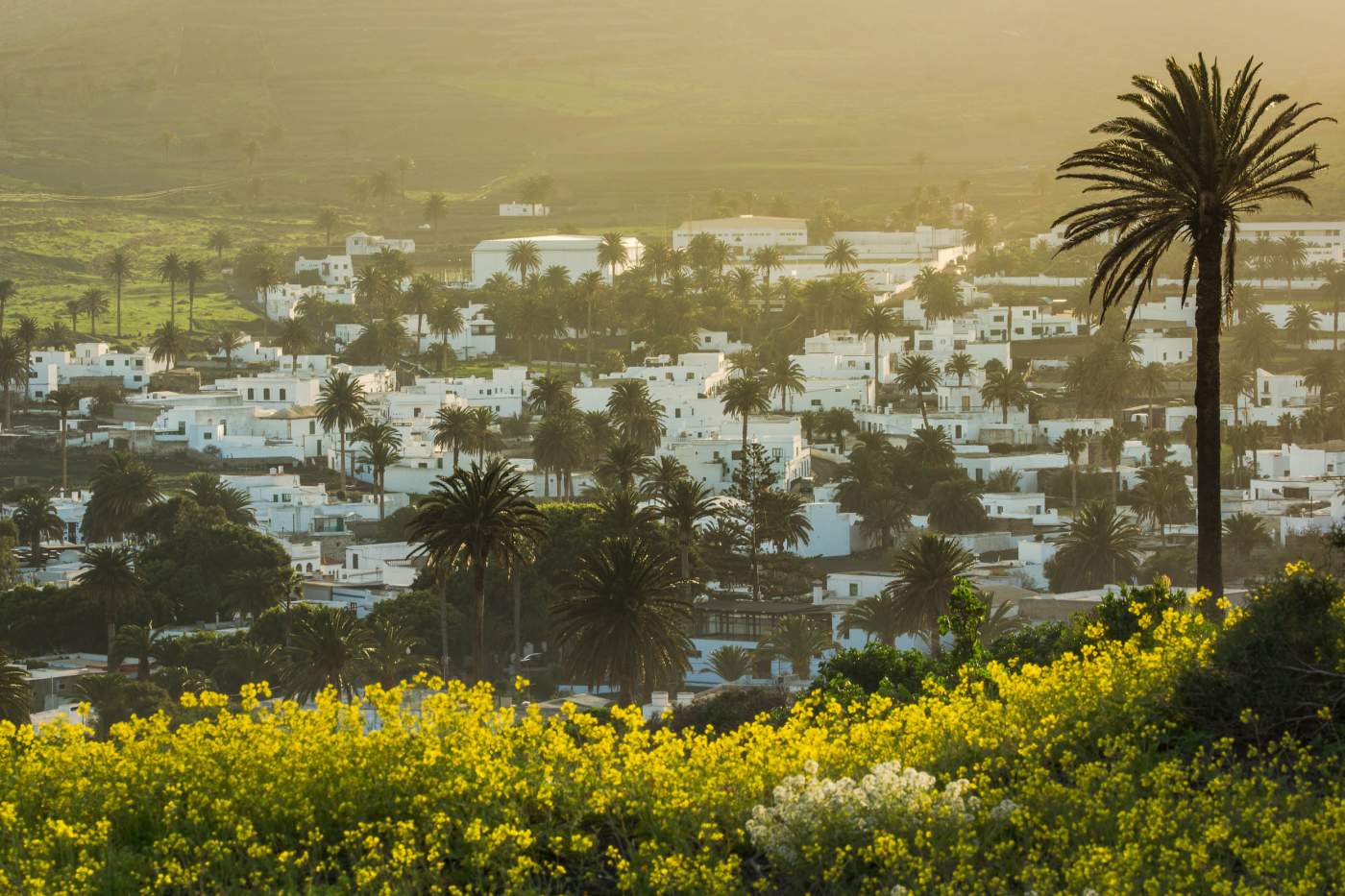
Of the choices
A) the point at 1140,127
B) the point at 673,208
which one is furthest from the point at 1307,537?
the point at 673,208

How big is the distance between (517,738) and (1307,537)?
56044 mm

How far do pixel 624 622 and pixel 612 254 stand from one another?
83.3m

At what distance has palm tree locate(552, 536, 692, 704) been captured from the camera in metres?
46.1

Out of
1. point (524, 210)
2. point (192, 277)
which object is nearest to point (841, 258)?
point (192, 277)

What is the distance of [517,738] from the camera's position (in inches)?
664

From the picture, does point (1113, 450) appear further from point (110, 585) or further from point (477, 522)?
point (477, 522)

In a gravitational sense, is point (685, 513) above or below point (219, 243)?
below

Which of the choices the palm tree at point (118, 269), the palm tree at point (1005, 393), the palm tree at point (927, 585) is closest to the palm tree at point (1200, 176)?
the palm tree at point (927, 585)

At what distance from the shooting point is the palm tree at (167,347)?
107 meters

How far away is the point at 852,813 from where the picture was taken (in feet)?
49.2

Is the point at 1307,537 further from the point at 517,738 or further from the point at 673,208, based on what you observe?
the point at 673,208

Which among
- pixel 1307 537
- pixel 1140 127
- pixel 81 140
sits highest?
pixel 81 140

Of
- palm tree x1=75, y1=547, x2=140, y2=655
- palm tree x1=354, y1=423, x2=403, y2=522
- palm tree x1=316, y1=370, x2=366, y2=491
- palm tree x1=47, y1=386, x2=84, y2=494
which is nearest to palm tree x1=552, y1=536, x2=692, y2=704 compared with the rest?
palm tree x1=75, y1=547, x2=140, y2=655

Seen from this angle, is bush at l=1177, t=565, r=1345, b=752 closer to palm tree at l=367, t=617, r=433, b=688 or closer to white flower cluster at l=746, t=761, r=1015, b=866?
white flower cluster at l=746, t=761, r=1015, b=866
